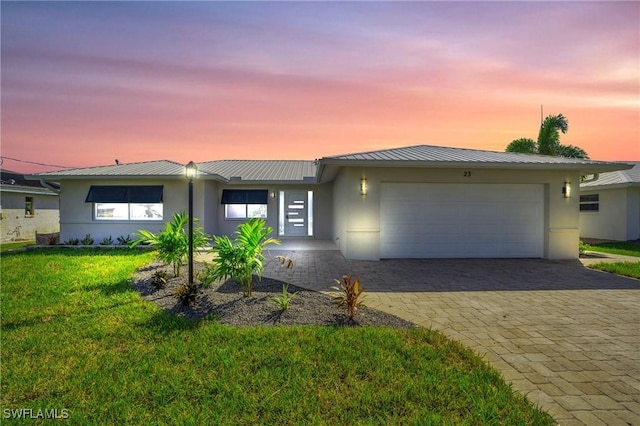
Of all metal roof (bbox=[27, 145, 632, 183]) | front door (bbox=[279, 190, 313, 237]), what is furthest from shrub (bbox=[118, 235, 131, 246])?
front door (bbox=[279, 190, 313, 237])

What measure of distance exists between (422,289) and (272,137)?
40.8ft

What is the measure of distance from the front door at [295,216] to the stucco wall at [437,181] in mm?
5684

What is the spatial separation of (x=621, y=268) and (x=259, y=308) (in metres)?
10.0

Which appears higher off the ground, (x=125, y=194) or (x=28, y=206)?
(x=125, y=194)


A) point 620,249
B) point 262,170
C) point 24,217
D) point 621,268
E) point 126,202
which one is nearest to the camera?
point 621,268

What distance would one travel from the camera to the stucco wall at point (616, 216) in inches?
651

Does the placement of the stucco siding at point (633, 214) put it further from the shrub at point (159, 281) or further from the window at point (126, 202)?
the window at point (126, 202)

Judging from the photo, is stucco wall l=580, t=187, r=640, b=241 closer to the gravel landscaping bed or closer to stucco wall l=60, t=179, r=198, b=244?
the gravel landscaping bed

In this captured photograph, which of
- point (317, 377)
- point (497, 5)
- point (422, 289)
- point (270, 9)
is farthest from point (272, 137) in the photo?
point (317, 377)

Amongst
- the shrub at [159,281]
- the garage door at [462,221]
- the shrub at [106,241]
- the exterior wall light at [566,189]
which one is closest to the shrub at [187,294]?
the shrub at [159,281]

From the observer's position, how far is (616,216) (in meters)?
17.1

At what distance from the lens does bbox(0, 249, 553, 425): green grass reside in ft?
8.78

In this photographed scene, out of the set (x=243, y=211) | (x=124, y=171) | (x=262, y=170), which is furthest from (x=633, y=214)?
(x=124, y=171)

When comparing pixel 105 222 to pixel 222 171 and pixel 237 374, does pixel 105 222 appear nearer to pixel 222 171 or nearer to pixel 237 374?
pixel 222 171
